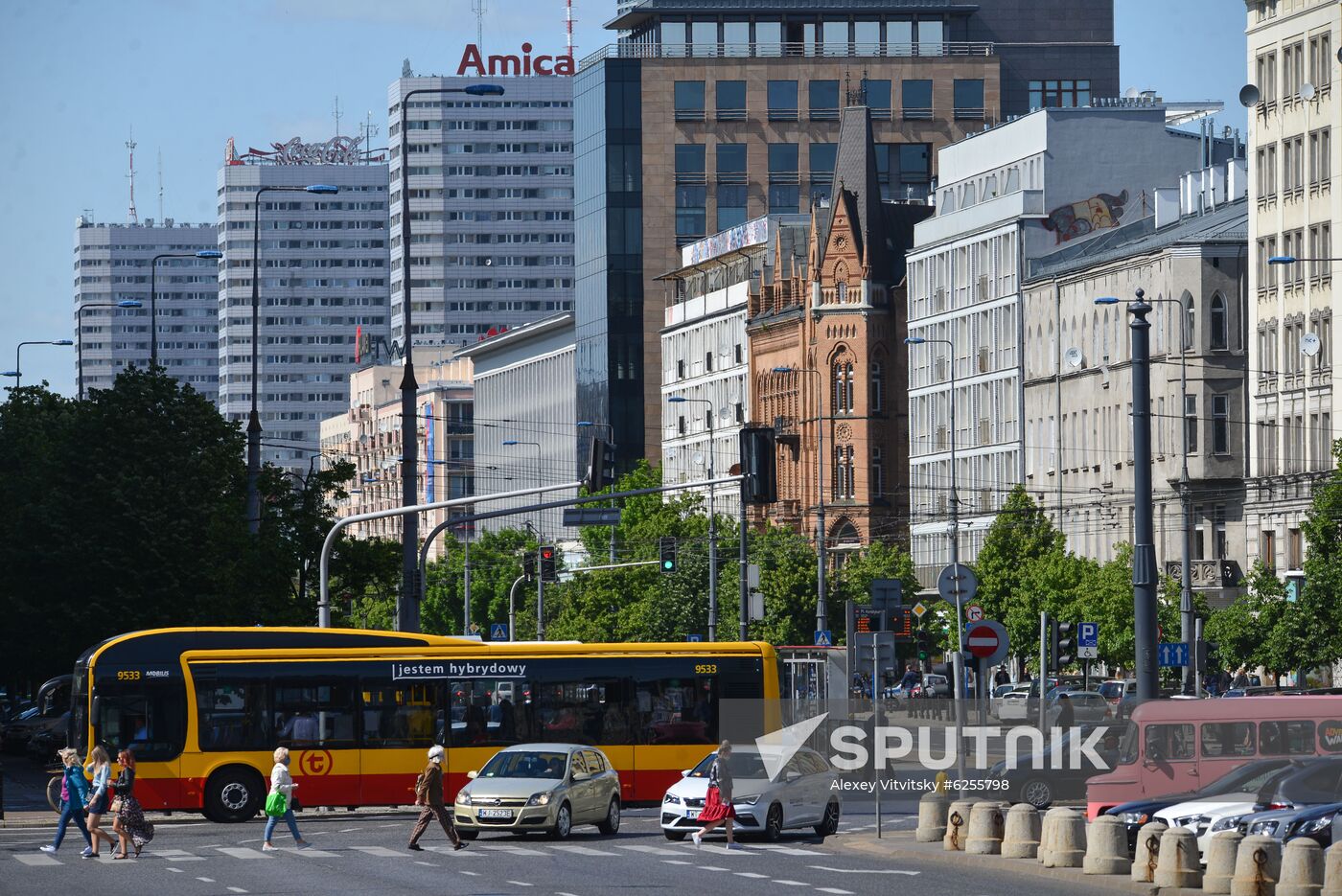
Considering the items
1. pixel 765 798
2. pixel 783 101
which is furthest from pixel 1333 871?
pixel 783 101

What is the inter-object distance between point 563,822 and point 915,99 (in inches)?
4420

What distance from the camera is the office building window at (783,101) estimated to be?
483 feet

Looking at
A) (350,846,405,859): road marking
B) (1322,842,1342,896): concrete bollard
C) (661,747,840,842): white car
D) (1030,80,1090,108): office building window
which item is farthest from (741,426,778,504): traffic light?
(1030,80,1090,108): office building window

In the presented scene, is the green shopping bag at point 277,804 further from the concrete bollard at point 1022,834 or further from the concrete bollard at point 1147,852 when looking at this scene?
the concrete bollard at point 1147,852

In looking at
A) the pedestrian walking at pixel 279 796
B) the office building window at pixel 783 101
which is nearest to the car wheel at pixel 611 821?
the pedestrian walking at pixel 279 796

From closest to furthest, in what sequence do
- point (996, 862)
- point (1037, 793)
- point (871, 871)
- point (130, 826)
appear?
point (871, 871), point (996, 862), point (130, 826), point (1037, 793)

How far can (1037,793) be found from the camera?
39312 millimetres

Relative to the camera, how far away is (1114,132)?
11206cm

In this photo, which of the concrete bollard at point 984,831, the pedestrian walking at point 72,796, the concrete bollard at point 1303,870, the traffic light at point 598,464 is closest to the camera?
the concrete bollard at point 1303,870

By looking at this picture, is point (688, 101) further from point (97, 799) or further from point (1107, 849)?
point (1107, 849)

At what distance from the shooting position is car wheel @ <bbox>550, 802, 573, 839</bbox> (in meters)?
37.1

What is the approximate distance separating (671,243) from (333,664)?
109 metres

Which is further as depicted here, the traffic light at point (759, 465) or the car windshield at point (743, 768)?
the traffic light at point (759, 465)

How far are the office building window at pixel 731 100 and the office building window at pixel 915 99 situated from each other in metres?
8.52
